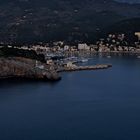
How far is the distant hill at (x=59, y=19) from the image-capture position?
165ft

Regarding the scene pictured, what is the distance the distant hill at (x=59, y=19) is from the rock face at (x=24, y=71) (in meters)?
21.9

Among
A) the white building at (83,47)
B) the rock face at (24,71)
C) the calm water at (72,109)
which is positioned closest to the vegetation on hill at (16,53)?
the rock face at (24,71)

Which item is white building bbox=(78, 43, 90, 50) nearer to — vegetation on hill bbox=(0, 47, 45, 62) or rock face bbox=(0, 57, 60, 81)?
vegetation on hill bbox=(0, 47, 45, 62)

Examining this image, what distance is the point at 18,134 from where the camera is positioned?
45.8ft

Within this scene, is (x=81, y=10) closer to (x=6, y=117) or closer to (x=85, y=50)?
(x=85, y=50)

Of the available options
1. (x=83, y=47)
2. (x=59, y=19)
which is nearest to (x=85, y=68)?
(x=83, y=47)

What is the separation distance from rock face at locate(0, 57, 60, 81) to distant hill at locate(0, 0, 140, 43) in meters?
21.9

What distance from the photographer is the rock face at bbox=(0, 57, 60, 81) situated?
22.9m

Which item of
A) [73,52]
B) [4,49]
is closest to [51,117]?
[4,49]

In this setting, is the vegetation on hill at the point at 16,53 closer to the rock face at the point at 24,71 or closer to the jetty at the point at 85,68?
the jetty at the point at 85,68

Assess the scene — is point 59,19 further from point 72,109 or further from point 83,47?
point 72,109

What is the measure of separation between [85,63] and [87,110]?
1374 centimetres

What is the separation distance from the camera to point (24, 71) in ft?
76.4

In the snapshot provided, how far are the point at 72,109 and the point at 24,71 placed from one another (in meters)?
6.84
